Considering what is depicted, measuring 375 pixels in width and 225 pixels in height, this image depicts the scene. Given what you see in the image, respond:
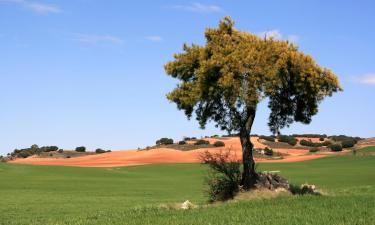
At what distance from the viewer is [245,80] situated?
31.5 metres

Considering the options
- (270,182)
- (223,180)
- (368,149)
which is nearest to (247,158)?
(223,180)

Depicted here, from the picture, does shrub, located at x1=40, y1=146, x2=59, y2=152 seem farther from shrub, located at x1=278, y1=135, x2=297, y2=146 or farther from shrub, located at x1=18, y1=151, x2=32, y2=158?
shrub, located at x1=278, y1=135, x2=297, y2=146

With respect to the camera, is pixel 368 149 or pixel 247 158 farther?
pixel 368 149

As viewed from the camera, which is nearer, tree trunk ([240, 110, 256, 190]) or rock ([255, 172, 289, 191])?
tree trunk ([240, 110, 256, 190])

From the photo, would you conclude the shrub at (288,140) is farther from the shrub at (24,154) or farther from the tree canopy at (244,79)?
the tree canopy at (244,79)

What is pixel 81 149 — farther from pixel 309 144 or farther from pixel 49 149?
pixel 309 144

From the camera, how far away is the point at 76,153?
137m

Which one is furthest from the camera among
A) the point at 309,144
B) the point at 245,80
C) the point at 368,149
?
the point at 309,144

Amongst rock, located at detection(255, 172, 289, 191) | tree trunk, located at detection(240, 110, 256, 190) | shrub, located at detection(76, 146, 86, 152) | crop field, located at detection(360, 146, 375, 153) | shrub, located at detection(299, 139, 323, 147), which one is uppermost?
shrub, located at detection(76, 146, 86, 152)

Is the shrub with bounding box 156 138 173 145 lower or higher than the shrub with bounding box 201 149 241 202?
higher

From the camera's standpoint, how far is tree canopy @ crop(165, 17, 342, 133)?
103ft

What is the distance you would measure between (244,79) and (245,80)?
8 cm

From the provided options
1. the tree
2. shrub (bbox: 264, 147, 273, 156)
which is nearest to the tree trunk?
the tree

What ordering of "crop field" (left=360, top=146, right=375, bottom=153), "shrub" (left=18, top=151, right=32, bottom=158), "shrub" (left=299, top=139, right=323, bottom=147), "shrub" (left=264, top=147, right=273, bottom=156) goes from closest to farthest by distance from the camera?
"crop field" (left=360, top=146, right=375, bottom=153) → "shrub" (left=264, top=147, right=273, bottom=156) → "shrub" (left=299, top=139, right=323, bottom=147) → "shrub" (left=18, top=151, right=32, bottom=158)
